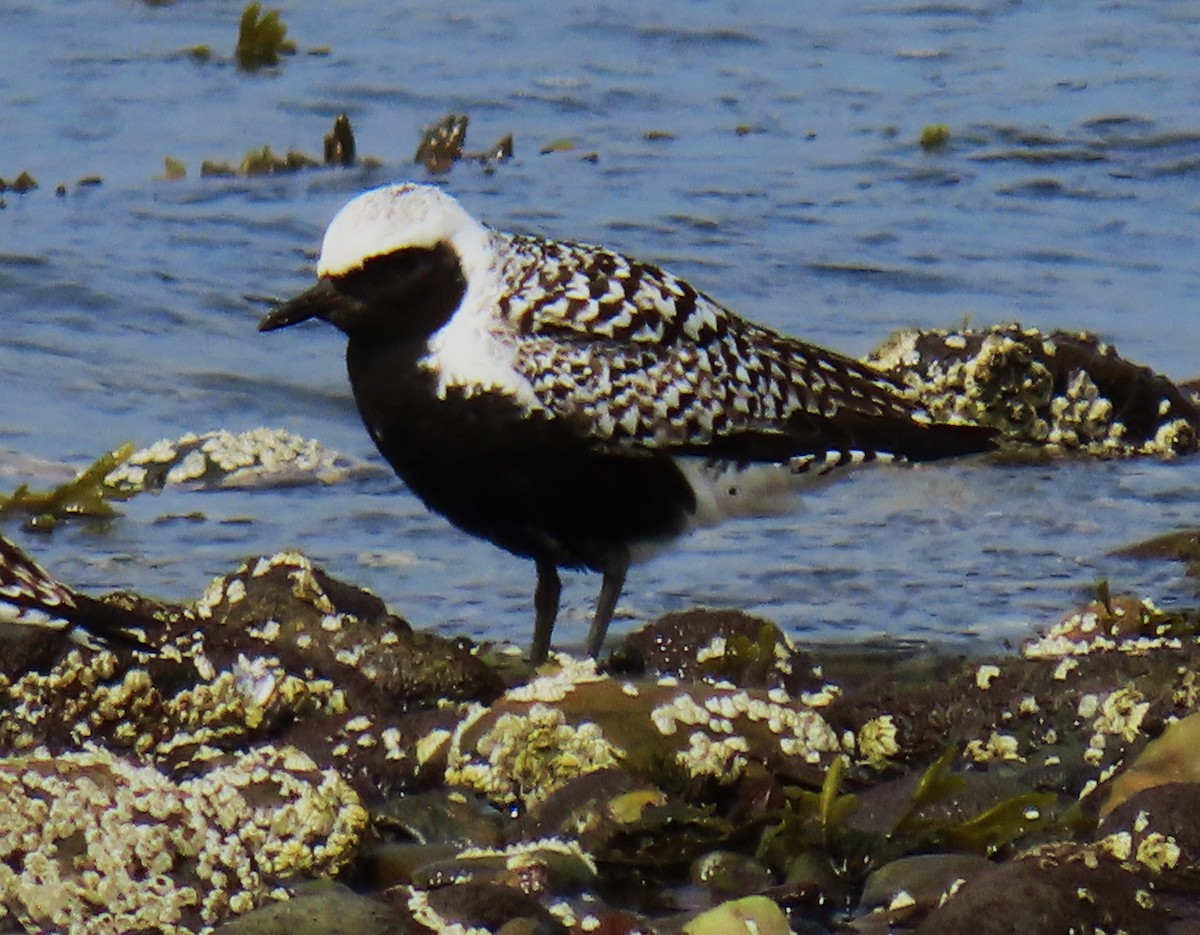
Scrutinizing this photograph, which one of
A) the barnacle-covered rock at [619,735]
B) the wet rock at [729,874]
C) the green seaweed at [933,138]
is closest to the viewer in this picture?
the wet rock at [729,874]

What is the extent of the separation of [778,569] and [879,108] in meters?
6.37

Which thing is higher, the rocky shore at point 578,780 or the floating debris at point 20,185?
the rocky shore at point 578,780

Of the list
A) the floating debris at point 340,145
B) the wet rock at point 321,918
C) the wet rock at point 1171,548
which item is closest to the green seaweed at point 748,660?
the wet rock at point 321,918

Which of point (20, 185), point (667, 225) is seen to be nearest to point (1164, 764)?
point (667, 225)

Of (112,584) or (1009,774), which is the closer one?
(1009,774)

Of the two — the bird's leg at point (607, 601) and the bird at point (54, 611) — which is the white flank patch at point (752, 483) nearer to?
the bird's leg at point (607, 601)

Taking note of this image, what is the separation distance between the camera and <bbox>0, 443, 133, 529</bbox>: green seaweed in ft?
21.7

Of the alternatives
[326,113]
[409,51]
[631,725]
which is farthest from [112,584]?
[409,51]

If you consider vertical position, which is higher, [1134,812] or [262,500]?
[1134,812]

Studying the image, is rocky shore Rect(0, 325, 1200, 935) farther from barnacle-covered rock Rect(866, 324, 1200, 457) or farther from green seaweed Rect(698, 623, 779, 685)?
barnacle-covered rock Rect(866, 324, 1200, 457)

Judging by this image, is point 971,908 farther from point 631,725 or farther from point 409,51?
point 409,51

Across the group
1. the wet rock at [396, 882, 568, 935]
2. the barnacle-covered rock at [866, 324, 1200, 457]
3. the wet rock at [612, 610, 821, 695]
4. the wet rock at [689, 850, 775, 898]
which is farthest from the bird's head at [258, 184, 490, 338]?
the barnacle-covered rock at [866, 324, 1200, 457]

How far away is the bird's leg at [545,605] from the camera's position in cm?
557

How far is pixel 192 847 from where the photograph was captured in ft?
12.0
